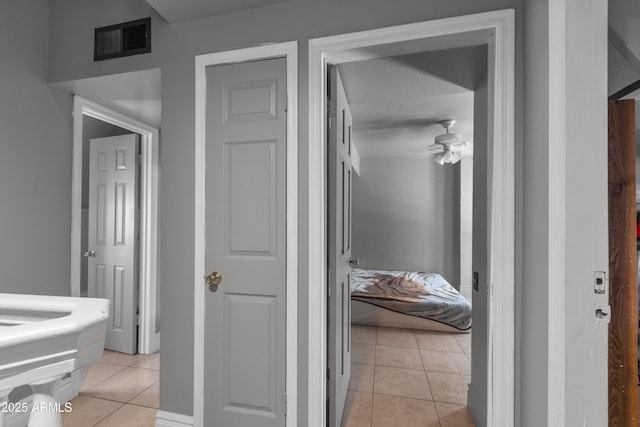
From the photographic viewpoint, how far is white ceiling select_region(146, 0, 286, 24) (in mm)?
1659

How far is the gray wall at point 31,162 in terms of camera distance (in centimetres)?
187

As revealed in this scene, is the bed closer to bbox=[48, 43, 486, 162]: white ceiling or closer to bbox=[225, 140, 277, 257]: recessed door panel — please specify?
bbox=[48, 43, 486, 162]: white ceiling

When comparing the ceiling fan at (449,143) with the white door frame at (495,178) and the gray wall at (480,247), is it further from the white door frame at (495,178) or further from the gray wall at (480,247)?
the white door frame at (495,178)

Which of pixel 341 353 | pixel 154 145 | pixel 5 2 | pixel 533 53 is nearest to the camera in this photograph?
pixel 533 53

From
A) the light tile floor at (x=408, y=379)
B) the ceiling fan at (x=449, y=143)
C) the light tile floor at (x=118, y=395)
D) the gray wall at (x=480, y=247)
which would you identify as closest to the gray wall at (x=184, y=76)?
the light tile floor at (x=118, y=395)

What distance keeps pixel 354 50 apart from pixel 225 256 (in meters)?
1.30

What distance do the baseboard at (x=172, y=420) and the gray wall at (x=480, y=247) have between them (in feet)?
5.69

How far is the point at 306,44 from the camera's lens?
163 cm

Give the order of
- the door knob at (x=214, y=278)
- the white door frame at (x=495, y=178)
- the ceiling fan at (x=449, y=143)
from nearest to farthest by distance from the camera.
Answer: the white door frame at (x=495, y=178)
the door knob at (x=214, y=278)
the ceiling fan at (x=449, y=143)

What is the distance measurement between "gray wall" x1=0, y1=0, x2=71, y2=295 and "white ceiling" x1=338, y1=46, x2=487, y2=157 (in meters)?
2.02

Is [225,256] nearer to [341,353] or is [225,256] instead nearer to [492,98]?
[341,353]

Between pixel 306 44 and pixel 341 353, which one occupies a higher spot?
pixel 306 44

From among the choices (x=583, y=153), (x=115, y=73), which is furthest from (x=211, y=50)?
(x=583, y=153)

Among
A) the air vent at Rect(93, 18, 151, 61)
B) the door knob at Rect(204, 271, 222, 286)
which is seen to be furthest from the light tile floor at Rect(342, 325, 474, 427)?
the air vent at Rect(93, 18, 151, 61)
